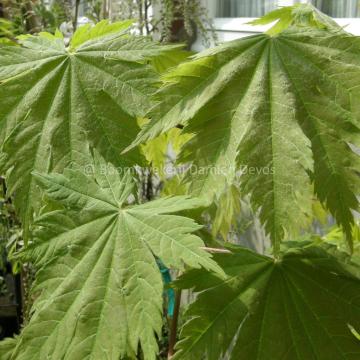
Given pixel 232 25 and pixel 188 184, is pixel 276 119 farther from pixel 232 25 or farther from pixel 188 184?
pixel 232 25

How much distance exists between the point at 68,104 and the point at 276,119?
10.2 inches

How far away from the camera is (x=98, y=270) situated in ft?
1.87

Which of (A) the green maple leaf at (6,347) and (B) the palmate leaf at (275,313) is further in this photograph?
(A) the green maple leaf at (6,347)

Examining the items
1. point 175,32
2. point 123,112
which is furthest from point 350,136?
point 175,32

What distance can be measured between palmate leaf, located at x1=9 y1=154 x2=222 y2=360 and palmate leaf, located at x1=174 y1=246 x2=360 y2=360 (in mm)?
74

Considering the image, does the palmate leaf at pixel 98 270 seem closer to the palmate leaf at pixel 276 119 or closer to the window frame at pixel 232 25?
the palmate leaf at pixel 276 119

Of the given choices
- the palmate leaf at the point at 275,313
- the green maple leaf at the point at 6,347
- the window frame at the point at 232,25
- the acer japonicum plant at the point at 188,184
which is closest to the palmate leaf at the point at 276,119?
the acer japonicum plant at the point at 188,184

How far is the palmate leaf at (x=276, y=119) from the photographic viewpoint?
0.52 meters

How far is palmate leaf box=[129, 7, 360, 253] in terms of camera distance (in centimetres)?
52

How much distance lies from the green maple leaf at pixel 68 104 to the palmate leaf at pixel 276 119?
7 cm

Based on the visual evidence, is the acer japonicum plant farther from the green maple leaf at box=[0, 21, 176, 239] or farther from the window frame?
the window frame

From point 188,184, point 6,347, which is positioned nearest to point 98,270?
point 188,184

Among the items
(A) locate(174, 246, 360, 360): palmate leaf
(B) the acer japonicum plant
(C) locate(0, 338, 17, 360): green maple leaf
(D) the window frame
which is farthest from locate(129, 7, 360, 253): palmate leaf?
(D) the window frame

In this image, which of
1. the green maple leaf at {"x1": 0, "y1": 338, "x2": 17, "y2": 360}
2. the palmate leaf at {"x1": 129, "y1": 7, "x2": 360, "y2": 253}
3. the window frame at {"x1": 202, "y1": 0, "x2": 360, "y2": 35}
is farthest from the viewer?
the window frame at {"x1": 202, "y1": 0, "x2": 360, "y2": 35}
